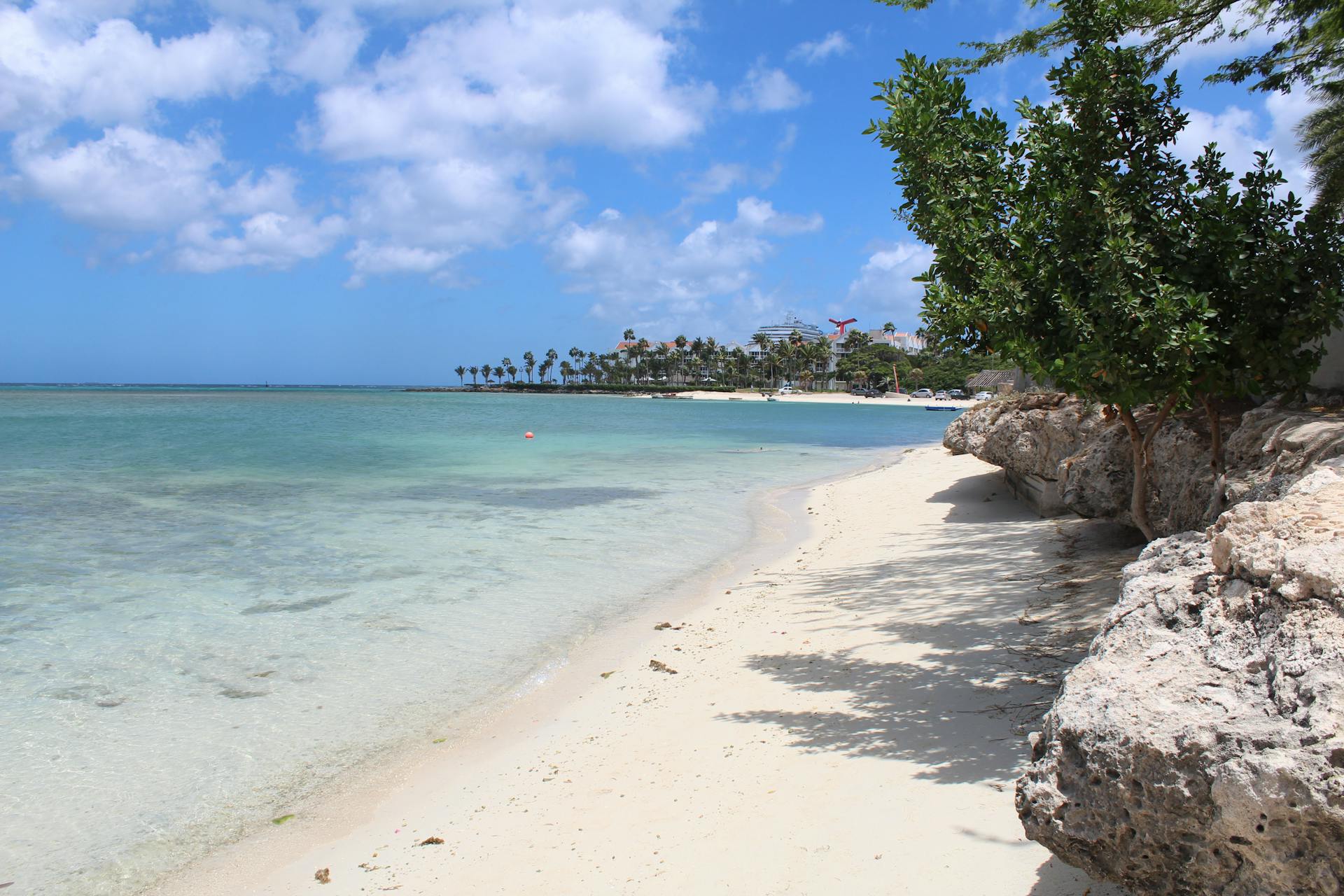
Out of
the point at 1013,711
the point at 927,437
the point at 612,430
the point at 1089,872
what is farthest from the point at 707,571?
the point at 612,430

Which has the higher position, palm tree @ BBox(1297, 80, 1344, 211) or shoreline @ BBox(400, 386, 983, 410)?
palm tree @ BBox(1297, 80, 1344, 211)

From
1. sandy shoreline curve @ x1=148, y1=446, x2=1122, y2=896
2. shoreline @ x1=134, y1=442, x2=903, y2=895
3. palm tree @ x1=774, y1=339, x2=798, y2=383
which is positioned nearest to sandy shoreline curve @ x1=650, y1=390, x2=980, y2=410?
palm tree @ x1=774, y1=339, x2=798, y2=383

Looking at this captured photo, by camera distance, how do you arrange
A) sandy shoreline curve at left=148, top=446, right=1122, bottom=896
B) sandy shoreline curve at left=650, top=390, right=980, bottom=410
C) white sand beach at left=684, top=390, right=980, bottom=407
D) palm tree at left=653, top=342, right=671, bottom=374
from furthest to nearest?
palm tree at left=653, top=342, right=671, bottom=374 < white sand beach at left=684, top=390, right=980, bottom=407 < sandy shoreline curve at left=650, top=390, right=980, bottom=410 < sandy shoreline curve at left=148, top=446, right=1122, bottom=896

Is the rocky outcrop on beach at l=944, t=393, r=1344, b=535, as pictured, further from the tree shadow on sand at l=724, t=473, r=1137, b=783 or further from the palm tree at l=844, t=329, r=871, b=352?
the palm tree at l=844, t=329, r=871, b=352

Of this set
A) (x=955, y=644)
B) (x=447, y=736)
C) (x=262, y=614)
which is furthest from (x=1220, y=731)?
(x=262, y=614)

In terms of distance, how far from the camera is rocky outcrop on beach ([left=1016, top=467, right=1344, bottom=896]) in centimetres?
212

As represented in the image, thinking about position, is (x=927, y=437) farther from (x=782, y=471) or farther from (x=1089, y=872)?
(x=1089, y=872)

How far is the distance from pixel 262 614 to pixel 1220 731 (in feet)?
28.6

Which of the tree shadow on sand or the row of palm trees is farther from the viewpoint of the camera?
the row of palm trees

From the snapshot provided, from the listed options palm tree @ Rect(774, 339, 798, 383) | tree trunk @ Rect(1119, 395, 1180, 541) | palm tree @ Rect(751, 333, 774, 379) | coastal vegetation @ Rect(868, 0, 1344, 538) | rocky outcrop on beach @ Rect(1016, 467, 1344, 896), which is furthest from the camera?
palm tree @ Rect(751, 333, 774, 379)

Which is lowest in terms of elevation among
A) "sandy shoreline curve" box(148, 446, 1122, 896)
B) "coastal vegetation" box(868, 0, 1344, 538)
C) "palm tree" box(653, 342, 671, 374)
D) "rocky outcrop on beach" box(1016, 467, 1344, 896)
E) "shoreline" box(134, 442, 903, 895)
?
"shoreline" box(134, 442, 903, 895)

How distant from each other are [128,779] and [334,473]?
18341mm

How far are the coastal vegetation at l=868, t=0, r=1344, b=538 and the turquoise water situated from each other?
4.68 meters

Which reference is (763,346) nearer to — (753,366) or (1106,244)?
(753,366)
